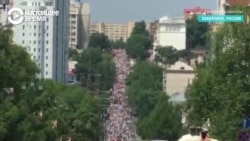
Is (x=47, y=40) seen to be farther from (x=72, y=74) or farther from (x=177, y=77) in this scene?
(x=177, y=77)

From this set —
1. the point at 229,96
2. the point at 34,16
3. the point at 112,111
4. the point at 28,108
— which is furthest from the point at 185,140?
the point at 112,111

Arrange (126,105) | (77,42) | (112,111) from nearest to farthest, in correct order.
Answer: (112,111)
(126,105)
(77,42)

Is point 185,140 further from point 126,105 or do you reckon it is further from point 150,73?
point 150,73

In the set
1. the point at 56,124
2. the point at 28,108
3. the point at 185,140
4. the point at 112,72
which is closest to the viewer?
the point at 185,140

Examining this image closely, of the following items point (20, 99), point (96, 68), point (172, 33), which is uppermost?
point (172, 33)

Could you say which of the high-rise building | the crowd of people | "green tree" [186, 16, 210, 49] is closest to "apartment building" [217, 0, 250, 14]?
the crowd of people

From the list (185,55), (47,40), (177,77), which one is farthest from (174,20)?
(47,40)

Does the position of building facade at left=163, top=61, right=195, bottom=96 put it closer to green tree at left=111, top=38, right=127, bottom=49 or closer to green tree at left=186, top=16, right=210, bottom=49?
green tree at left=186, top=16, right=210, bottom=49
